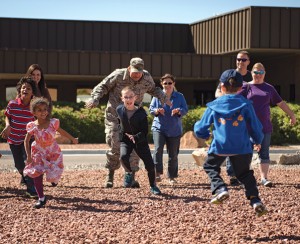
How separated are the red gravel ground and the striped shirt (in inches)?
34.1

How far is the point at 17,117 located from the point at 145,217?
2.79m

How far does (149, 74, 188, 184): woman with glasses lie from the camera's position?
8.34 m

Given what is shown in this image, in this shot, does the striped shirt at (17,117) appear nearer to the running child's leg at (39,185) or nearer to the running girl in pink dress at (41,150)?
the running girl in pink dress at (41,150)

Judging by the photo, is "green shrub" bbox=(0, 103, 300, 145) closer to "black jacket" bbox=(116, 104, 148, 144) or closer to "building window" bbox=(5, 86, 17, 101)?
"black jacket" bbox=(116, 104, 148, 144)

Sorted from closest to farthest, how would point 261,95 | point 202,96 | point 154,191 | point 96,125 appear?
point 154,191 < point 261,95 < point 96,125 < point 202,96

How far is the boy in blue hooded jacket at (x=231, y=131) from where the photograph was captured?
5211mm

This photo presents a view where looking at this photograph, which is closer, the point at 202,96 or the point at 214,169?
the point at 214,169

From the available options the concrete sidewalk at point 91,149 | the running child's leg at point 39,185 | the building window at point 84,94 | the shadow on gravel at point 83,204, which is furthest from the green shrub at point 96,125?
the building window at point 84,94

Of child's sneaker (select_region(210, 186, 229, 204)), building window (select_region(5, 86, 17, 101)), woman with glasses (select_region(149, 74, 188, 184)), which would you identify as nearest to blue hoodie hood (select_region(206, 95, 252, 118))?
child's sneaker (select_region(210, 186, 229, 204))

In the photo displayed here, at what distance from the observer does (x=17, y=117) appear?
7457mm

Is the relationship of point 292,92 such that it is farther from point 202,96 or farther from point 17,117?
point 17,117

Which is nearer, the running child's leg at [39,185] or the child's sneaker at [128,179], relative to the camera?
the running child's leg at [39,185]

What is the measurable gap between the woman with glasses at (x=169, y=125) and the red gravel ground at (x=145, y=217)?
62 centimetres

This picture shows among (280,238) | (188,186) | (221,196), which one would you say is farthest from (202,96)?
(280,238)
